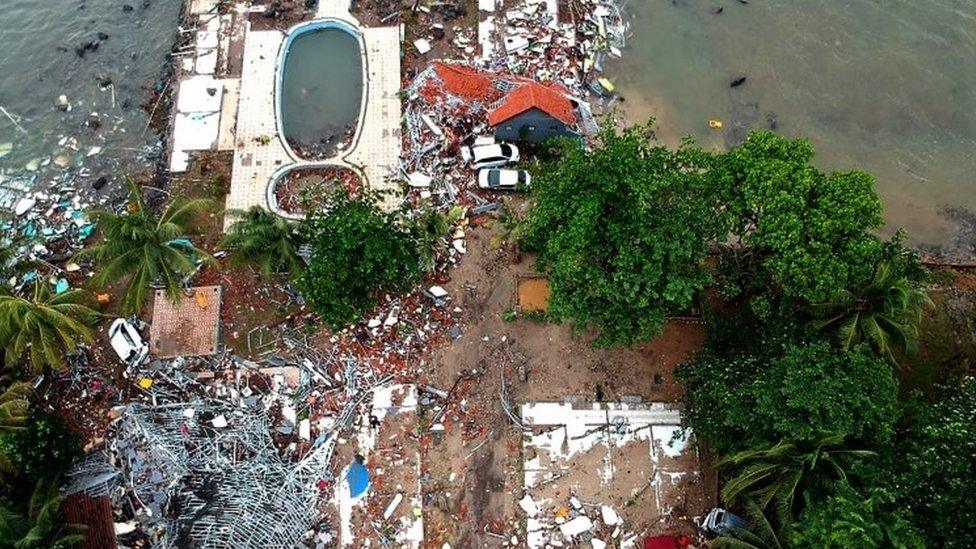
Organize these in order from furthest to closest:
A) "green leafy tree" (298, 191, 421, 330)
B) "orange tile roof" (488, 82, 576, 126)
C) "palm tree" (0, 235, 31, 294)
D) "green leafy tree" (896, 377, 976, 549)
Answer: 1. "orange tile roof" (488, 82, 576, 126)
2. "palm tree" (0, 235, 31, 294)
3. "green leafy tree" (298, 191, 421, 330)
4. "green leafy tree" (896, 377, 976, 549)

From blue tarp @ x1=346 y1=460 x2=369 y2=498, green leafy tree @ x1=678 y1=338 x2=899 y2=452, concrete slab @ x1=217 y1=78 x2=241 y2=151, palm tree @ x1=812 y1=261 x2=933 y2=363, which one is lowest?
blue tarp @ x1=346 y1=460 x2=369 y2=498

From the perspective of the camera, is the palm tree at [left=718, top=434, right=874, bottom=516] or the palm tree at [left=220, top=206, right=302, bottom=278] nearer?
the palm tree at [left=718, top=434, right=874, bottom=516]

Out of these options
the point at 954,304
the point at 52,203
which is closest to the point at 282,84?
the point at 52,203

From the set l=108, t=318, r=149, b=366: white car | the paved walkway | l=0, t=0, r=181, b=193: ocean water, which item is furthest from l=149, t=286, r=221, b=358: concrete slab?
l=0, t=0, r=181, b=193: ocean water

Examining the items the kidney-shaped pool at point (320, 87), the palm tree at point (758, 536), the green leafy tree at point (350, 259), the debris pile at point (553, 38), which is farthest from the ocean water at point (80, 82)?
the palm tree at point (758, 536)

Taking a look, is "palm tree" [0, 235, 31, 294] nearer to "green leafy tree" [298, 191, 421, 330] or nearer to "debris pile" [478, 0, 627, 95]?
"green leafy tree" [298, 191, 421, 330]

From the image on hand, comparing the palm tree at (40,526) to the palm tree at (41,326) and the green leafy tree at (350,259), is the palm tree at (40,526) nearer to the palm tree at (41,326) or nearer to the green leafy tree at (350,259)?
the palm tree at (41,326)

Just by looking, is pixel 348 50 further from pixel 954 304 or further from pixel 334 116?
pixel 954 304
